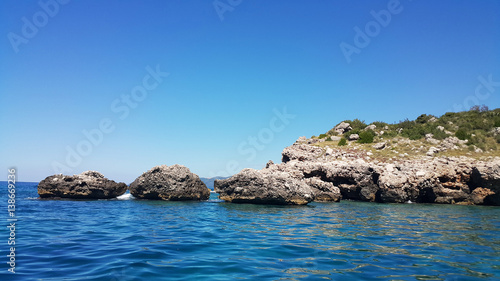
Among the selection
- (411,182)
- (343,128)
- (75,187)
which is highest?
(343,128)

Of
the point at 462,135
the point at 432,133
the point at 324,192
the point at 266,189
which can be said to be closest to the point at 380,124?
the point at 432,133

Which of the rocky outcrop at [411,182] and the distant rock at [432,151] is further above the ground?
the distant rock at [432,151]

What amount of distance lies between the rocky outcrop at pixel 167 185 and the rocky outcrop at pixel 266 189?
178 inches

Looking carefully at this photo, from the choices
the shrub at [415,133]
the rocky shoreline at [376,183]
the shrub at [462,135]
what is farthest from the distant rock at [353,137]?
the rocky shoreline at [376,183]

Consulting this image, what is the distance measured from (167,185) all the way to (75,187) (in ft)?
26.9

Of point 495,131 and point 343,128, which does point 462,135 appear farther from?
point 343,128

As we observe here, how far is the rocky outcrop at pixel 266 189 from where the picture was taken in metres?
21.0

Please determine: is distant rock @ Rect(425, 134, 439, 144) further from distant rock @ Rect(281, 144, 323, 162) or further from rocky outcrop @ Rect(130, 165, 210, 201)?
rocky outcrop @ Rect(130, 165, 210, 201)

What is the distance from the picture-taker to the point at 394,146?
43.8 meters

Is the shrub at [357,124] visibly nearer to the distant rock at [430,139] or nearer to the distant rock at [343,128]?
the distant rock at [343,128]

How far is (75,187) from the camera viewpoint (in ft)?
84.7

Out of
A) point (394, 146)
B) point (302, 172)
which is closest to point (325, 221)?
point (302, 172)

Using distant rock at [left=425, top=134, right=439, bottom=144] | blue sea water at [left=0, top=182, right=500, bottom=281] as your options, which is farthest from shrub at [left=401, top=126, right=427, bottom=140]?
blue sea water at [left=0, top=182, right=500, bottom=281]

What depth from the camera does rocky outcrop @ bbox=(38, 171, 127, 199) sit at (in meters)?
25.7
